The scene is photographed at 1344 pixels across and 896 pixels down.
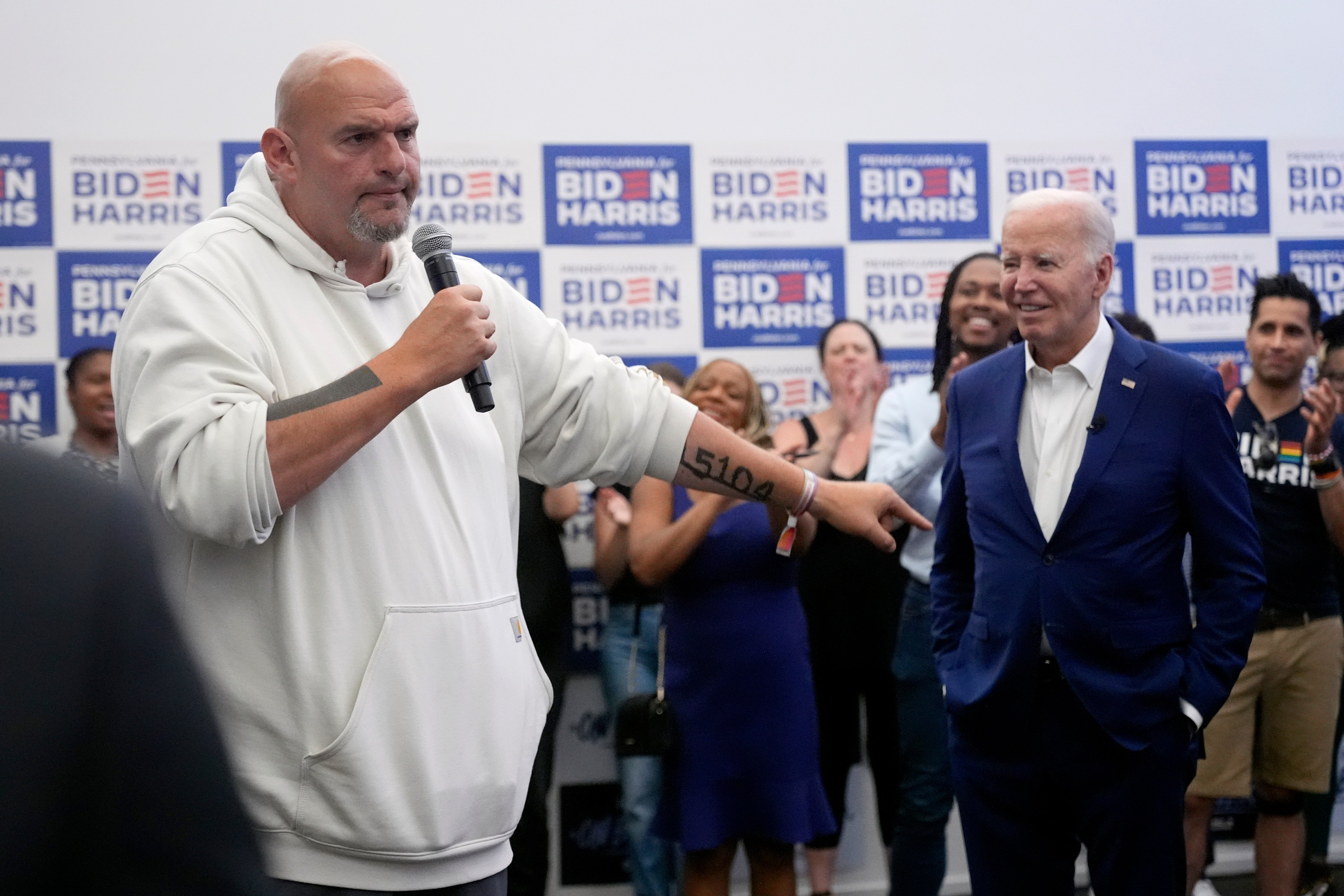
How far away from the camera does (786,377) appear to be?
16.3 feet

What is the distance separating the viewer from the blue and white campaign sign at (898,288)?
5.03 m

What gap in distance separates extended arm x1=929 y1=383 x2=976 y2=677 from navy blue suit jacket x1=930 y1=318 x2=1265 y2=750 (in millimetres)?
201

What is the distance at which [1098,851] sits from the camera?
8.68 ft

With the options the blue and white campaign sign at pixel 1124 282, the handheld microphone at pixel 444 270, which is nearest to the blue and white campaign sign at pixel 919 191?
the blue and white campaign sign at pixel 1124 282

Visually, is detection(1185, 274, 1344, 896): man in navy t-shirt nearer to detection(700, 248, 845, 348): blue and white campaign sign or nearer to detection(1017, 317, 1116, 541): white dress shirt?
detection(700, 248, 845, 348): blue and white campaign sign

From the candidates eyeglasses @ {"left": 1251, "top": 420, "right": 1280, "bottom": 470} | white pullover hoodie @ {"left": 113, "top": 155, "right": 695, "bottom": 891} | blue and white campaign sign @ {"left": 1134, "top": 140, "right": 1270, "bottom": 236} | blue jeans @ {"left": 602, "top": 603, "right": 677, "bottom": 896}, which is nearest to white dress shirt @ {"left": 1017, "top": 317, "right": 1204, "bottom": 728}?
white pullover hoodie @ {"left": 113, "top": 155, "right": 695, "bottom": 891}

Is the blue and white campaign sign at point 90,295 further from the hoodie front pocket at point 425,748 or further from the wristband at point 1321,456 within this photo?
the wristband at point 1321,456

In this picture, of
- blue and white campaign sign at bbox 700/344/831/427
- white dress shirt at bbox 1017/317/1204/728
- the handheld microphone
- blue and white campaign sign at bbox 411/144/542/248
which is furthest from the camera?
blue and white campaign sign at bbox 700/344/831/427

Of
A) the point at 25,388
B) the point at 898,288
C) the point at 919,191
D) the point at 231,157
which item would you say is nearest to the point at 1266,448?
the point at 898,288

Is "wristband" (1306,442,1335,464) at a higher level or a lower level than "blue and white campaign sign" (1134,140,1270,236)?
lower

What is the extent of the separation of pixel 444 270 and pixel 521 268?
2.87 metres

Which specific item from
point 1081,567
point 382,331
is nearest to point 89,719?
point 382,331

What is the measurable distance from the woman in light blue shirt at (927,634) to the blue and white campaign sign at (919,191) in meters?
1.10

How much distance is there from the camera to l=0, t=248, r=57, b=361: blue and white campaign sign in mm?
4570
